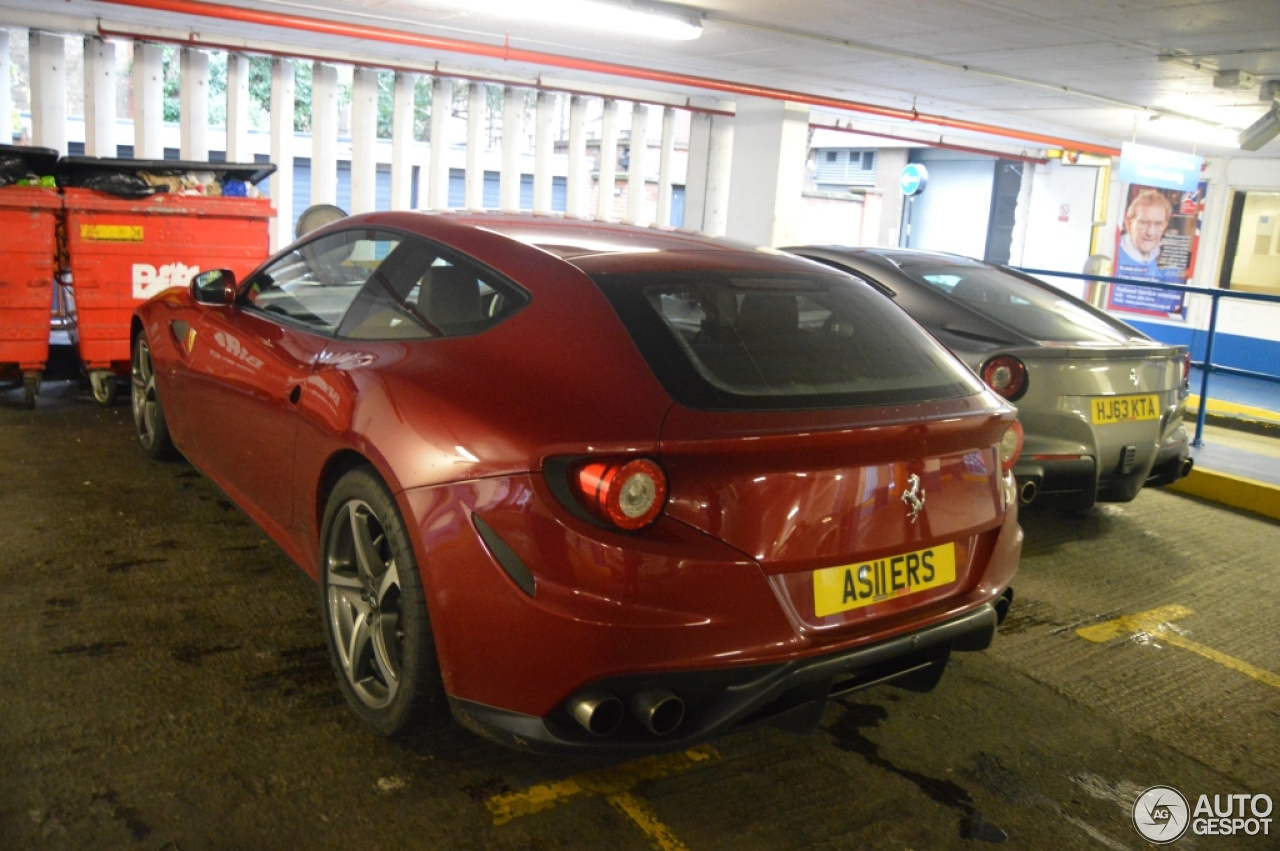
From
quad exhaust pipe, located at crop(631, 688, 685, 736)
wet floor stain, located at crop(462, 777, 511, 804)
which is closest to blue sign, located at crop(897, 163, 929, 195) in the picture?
wet floor stain, located at crop(462, 777, 511, 804)

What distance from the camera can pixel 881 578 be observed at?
236cm

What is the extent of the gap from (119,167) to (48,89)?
383 cm

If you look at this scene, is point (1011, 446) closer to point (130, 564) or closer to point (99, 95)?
point (130, 564)

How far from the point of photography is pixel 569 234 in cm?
300

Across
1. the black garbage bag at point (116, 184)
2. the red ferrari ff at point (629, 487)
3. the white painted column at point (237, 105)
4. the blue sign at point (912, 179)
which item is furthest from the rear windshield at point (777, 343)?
the blue sign at point (912, 179)

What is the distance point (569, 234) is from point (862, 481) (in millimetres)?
1213

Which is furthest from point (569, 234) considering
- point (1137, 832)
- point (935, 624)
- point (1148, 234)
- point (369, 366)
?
point (1148, 234)

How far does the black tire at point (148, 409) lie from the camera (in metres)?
4.86

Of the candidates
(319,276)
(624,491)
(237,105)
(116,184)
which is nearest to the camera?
(624,491)

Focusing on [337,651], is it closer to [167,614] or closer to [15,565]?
[167,614]

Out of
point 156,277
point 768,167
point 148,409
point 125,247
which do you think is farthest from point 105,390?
point 768,167

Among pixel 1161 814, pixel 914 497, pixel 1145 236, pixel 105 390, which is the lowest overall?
pixel 1161 814

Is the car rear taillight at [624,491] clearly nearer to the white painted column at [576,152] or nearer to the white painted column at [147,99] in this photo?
the white painted column at [147,99]

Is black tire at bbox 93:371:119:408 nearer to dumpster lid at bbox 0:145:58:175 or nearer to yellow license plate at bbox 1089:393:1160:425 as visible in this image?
dumpster lid at bbox 0:145:58:175
